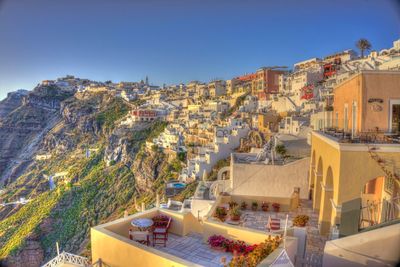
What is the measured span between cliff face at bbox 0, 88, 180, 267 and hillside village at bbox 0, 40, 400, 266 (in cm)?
41

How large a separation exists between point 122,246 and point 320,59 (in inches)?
2043

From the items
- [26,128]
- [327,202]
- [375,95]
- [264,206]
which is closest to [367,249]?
[327,202]

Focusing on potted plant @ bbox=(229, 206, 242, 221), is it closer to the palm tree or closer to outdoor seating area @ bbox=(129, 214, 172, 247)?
outdoor seating area @ bbox=(129, 214, 172, 247)

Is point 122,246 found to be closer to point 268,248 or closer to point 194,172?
point 268,248

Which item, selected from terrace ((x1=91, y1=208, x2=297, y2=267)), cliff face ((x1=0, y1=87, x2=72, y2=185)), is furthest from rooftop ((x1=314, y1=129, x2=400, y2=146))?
cliff face ((x1=0, y1=87, x2=72, y2=185))

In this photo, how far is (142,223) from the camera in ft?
20.0

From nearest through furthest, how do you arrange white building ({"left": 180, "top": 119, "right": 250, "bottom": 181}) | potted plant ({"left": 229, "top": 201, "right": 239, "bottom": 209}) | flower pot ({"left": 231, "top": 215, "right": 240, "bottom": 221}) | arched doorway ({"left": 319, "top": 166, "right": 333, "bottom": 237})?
arched doorway ({"left": 319, "top": 166, "right": 333, "bottom": 237}) < flower pot ({"left": 231, "top": 215, "right": 240, "bottom": 221}) < potted plant ({"left": 229, "top": 201, "right": 239, "bottom": 209}) < white building ({"left": 180, "top": 119, "right": 250, "bottom": 181})

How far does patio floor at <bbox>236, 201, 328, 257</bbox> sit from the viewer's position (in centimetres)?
709

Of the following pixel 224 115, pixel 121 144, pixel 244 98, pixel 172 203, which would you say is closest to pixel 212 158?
pixel 172 203

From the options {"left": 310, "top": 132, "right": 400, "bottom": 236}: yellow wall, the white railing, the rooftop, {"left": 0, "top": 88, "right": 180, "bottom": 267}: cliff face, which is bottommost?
{"left": 0, "top": 88, "right": 180, "bottom": 267}: cliff face

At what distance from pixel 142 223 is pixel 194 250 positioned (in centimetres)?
132

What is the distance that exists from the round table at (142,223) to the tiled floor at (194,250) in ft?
1.78

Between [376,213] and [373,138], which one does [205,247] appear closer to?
[373,138]

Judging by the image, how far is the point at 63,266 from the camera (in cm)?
621
